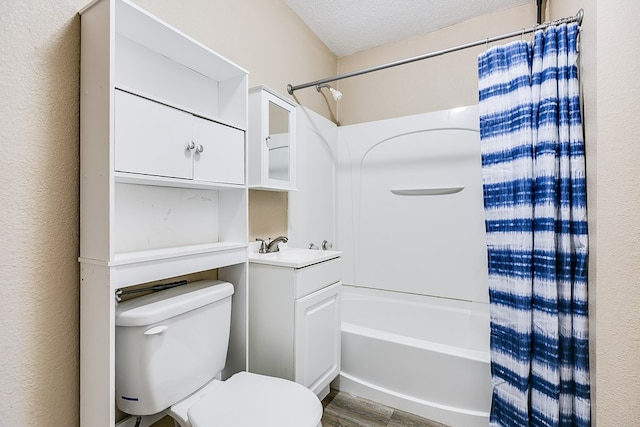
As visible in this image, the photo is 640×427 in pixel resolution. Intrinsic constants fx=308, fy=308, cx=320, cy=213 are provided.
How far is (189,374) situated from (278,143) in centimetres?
121

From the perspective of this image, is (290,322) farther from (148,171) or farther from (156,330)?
(148,171)

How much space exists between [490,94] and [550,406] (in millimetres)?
1450

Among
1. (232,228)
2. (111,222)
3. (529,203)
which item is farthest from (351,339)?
(111,222)

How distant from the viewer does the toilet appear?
1002 mm

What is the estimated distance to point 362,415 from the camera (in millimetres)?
1703

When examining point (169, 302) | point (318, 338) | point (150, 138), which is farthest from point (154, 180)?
point (318, 338)

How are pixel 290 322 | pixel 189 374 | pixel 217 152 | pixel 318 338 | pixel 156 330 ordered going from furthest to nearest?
pixel 318 338 < pixel 290 322 < pixel 217 152 < pixel 189 374 < pixel 156 330

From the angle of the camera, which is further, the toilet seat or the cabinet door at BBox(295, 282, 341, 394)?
the cabinet door at BBox(295, 282, 341, 394)

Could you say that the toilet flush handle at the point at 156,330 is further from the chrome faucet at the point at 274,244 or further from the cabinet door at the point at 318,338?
the chrome faucet at the point at 274,244

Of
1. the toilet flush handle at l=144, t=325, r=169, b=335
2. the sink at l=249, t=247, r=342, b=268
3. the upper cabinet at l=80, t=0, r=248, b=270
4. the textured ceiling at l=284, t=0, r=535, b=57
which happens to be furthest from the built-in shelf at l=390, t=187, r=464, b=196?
the toilet flush handle at l=144, t=325, r=169, b=335

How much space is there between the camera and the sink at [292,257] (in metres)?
1.46

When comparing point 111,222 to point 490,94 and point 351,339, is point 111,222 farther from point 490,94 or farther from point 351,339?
point 490,94

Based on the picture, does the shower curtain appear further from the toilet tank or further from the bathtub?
the toilet tank

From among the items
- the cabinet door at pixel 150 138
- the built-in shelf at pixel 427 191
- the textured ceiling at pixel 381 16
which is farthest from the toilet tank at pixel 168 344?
the textured ceiling at pixel 381 16
